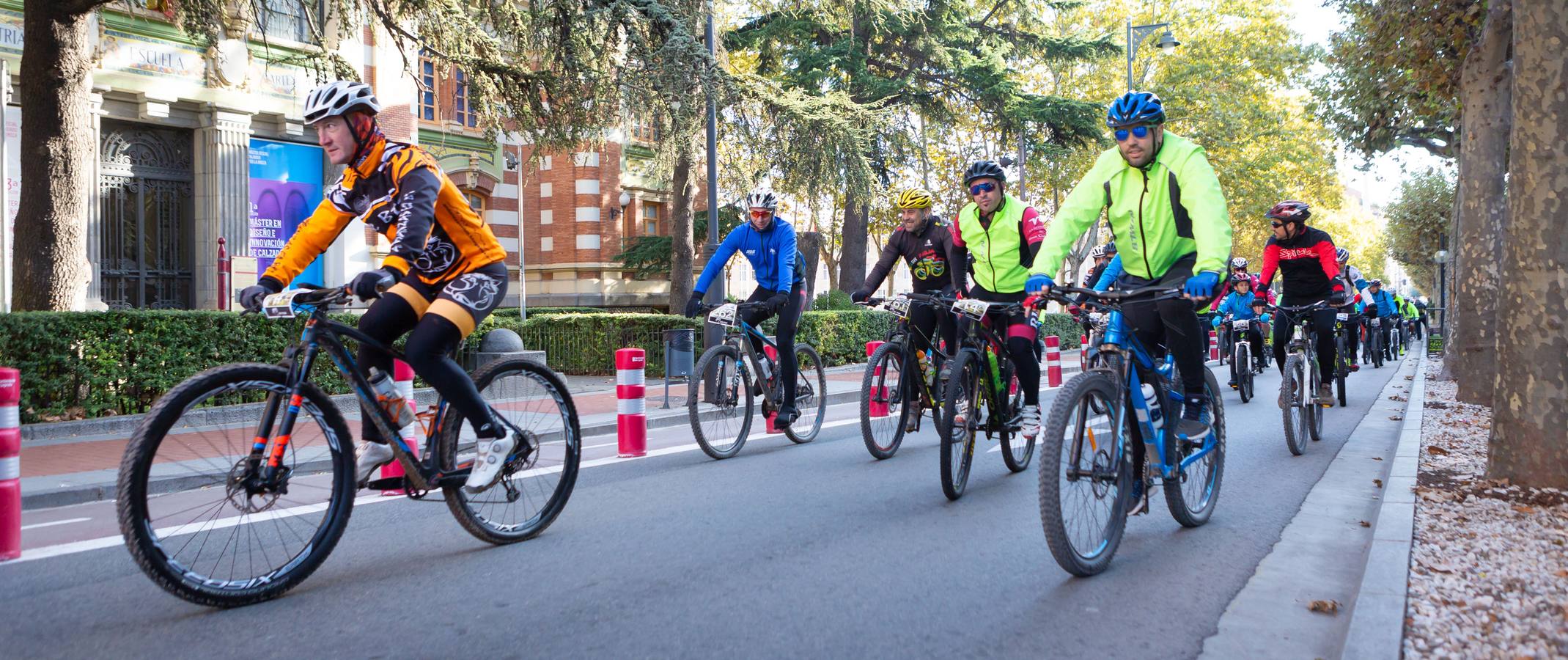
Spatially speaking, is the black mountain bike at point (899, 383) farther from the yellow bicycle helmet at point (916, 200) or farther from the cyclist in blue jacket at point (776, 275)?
the cyclist in blue jacket at point (776, 275)

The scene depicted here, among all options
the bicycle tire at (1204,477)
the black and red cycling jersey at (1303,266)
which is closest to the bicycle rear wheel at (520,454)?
the bicycle tire at (1204,477)

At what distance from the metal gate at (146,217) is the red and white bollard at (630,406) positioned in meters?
12.3

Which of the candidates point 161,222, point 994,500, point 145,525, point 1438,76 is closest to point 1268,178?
point 1438,76

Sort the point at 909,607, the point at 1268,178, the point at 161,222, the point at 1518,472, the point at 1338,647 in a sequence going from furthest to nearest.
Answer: the point at 1268,178
the point at 161,222
the point at 1518,472
the point at 909,607
the point at 1338,647

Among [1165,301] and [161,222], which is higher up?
[161,222]

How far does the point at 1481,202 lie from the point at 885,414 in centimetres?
723

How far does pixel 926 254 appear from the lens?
8289 mm

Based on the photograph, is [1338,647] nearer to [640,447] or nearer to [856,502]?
[856,502]

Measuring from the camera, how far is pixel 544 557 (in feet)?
16.1

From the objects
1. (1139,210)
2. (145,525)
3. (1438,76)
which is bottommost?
(145,525)

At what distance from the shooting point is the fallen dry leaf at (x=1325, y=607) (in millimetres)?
4031

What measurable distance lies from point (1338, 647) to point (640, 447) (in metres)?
5.88

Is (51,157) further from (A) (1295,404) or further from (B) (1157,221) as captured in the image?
(A) (1295,404)

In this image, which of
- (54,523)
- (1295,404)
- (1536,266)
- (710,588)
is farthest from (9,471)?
(1295,404)
